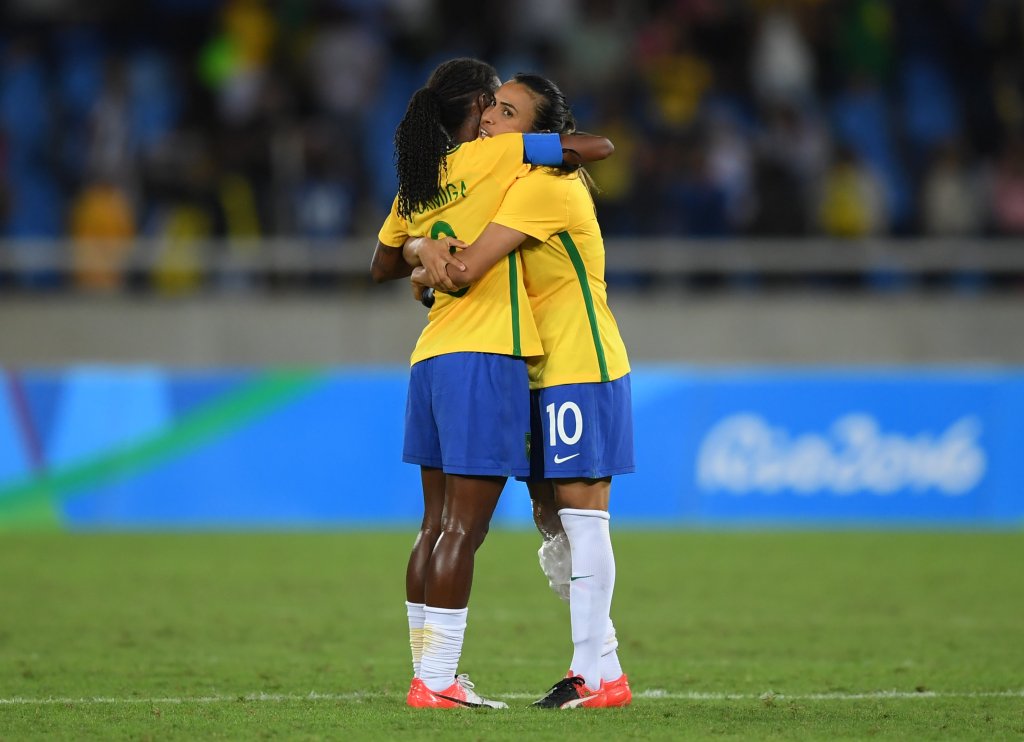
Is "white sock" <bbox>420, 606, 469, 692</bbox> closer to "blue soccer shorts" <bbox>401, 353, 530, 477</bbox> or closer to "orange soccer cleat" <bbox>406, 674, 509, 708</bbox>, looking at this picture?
"orange soccer cleat" <bbox>406, 674, 509, 708</bbox>

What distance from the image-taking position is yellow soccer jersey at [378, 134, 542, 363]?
6.10m

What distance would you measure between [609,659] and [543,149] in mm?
1902

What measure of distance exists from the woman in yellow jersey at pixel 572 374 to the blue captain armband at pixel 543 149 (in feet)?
0.31

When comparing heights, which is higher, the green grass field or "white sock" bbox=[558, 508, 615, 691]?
"white sock" bbox=[558, 508, 615, 691]

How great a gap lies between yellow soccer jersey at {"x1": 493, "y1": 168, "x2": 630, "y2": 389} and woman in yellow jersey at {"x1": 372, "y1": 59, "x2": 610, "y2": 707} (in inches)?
3.4

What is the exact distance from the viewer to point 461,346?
6.11 meters

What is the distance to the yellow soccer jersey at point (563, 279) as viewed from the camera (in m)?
6.12

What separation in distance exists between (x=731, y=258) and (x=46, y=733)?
12.3 m

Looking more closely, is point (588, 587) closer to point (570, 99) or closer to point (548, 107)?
point (548, 107)

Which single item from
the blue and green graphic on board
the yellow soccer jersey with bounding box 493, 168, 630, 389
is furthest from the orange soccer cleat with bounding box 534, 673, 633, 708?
the blue and green graphic on board

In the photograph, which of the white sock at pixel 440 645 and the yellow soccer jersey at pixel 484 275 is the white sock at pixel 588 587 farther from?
the yellow soccer jersey at pixel 484 275

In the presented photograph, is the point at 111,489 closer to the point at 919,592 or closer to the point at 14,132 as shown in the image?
the point at 14,132

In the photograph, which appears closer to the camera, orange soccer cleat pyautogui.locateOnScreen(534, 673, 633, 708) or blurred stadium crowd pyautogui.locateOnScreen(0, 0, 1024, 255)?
orange soccer cleat pyautogui.locateOnScreen(534, 673, 633, 708)

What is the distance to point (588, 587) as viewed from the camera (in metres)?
6.20
